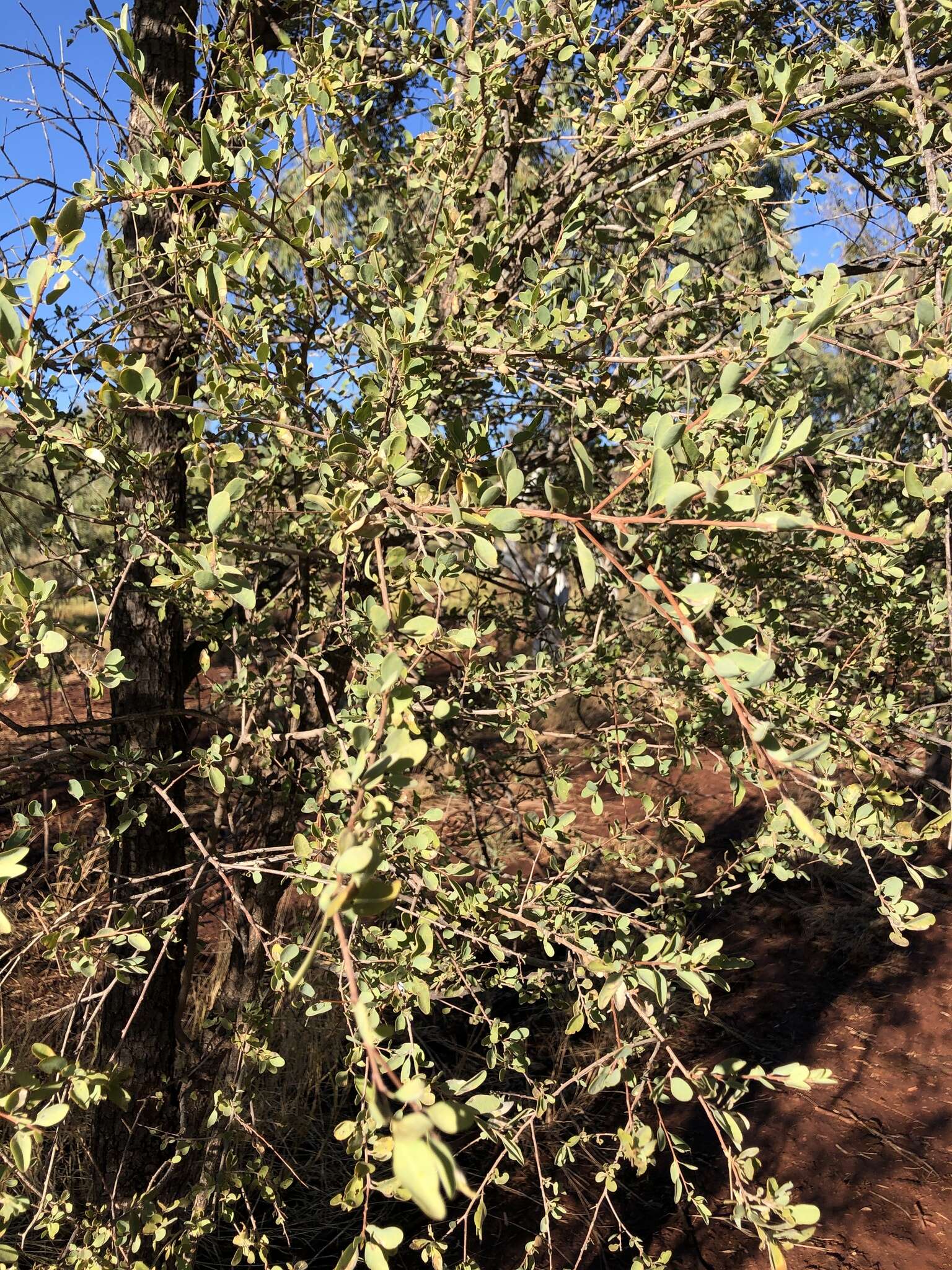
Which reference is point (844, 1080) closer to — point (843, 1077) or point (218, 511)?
point (843, 1077)

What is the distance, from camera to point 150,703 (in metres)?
2.45

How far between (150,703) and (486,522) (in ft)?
5.85

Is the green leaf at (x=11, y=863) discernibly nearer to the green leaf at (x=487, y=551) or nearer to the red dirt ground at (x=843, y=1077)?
the green leaf at (x=487, y=551)

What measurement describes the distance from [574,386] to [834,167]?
1.35 metres

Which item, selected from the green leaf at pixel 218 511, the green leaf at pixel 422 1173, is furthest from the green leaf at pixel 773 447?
the green leaf at pixel 422 1173

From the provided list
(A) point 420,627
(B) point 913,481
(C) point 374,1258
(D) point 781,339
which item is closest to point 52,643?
(A) point 420,627

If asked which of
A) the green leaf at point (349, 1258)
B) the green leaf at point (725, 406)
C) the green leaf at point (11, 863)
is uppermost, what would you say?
the green leaf at point (725, 406)

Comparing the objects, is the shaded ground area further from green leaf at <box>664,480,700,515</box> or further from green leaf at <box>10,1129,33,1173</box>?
green leaf at <box>664,480,700,515</box>

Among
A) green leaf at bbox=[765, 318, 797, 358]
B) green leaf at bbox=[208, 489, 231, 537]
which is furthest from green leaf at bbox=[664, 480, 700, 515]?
green leaf at bbox=[208, 489, 231, 537]

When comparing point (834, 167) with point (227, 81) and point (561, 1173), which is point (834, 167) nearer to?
point (227, 81)

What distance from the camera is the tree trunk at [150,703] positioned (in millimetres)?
2332

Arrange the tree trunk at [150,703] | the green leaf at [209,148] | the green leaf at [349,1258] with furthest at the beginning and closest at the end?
the tree trunk at [150,703] < the green leaf at [209,148] < the green leaf at [349,1258]

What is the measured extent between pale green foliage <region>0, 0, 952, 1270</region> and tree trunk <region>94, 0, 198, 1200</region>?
0.13 m

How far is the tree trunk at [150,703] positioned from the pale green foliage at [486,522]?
0.13 meters
